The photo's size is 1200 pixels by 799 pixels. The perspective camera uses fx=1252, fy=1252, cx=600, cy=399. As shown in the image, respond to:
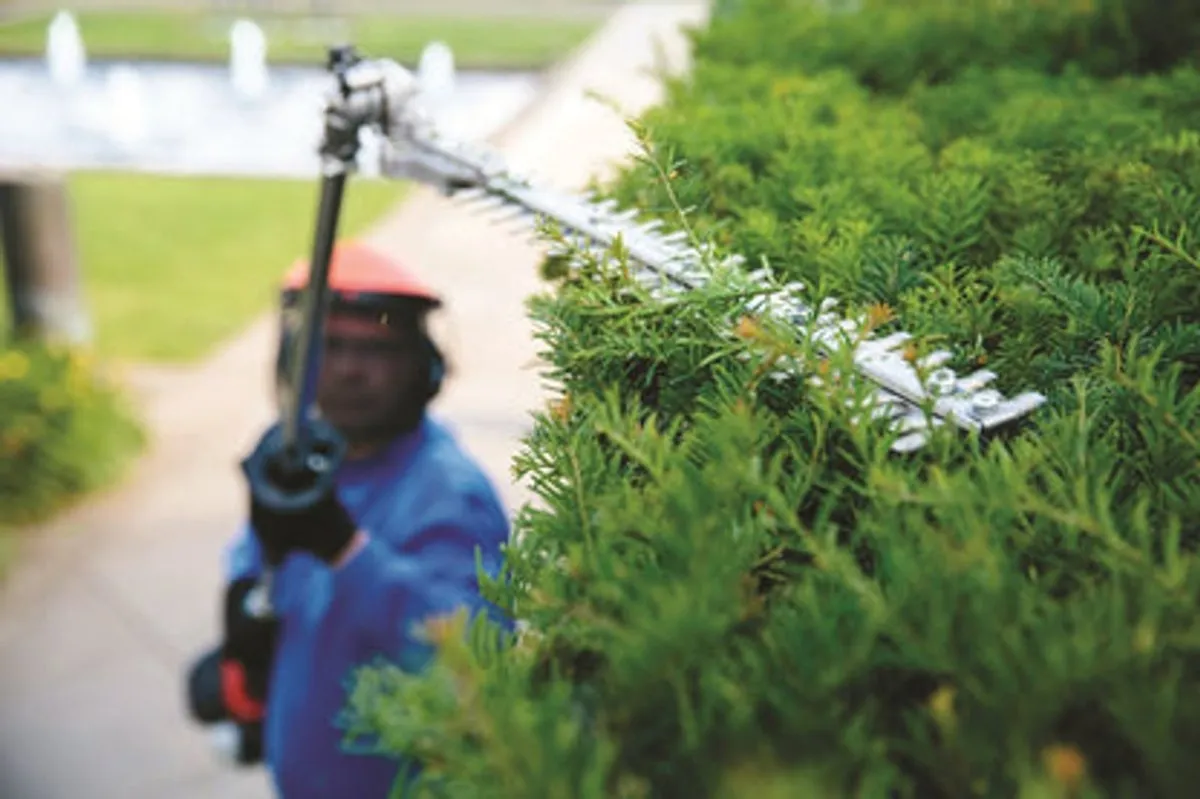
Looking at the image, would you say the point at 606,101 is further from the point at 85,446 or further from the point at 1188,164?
the point at 85,446

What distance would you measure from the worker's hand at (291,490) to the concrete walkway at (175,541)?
1194 millimetres

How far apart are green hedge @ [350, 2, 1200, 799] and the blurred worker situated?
4.83 feet

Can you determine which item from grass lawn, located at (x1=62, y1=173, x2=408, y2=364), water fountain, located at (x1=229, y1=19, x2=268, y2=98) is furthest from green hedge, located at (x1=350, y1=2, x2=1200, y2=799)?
water fountain, located at (x1=229, y1=19, x2=268, y2=98)

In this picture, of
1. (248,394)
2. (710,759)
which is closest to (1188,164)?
(710,759)

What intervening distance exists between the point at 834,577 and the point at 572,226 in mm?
745

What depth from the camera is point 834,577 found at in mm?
896

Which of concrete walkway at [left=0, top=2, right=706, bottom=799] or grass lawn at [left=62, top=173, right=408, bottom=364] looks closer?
concrete walkway at [left=0, top=2, right=706, bottom=799]

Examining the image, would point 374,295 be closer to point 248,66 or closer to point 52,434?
point 52,434

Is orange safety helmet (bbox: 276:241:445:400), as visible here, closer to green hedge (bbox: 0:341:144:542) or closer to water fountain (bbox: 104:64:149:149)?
green hedge (bbox: 0:341:144:542)

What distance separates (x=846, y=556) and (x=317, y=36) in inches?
549

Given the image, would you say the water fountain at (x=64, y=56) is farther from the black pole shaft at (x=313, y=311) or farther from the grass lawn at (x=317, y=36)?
the black pole shaft at (x=313, y=311)

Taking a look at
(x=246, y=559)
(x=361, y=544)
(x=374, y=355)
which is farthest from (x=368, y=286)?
(x=246, y=559)

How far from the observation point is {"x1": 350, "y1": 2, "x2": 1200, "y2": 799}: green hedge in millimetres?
765

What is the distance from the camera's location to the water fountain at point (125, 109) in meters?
7.96
